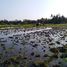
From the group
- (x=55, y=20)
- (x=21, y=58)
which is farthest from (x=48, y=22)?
(x=21, y=58)

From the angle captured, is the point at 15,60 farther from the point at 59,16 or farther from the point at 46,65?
the point at 59,16

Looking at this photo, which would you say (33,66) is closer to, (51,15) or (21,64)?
(21,64)

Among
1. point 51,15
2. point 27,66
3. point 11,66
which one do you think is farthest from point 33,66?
point 51,15

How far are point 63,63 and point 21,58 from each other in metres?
4.51

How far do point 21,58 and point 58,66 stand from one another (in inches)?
184

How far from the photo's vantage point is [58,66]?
15195 mm

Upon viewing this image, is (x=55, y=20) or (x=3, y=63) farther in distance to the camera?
(x=55, y=20)

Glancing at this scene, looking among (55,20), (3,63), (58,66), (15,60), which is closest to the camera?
(58,66)

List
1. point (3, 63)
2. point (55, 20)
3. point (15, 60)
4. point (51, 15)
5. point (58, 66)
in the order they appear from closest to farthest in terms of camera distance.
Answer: point (58, 66) < point (3, 63) < point (15, 60) < point (55, 20) < point (51, 15)

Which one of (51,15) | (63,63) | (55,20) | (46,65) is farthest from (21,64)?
(51,15)

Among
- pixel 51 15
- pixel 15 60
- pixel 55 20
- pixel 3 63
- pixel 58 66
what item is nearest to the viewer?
pixel 58 66

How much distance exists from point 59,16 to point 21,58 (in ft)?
506

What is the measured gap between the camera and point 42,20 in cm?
17475

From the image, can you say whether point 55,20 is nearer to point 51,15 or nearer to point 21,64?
point 51,15
